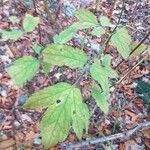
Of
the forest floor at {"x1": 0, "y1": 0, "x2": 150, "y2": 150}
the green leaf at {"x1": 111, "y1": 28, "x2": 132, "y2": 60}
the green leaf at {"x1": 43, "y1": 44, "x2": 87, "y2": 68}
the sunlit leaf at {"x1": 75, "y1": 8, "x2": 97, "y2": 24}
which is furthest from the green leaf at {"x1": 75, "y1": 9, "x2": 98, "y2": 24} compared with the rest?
the forest floor at {"x1": 0, "y1": 0, "x2": 150, "y2": 150}

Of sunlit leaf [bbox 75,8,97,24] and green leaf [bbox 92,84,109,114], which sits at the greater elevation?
sunlit leaf [bbox 75,8,97,24]

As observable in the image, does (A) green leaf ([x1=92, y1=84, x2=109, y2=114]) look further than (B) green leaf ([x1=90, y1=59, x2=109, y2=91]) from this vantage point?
Yes

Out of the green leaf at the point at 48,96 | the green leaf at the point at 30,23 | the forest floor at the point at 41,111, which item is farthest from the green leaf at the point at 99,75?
the forest floor at the point at 41,111

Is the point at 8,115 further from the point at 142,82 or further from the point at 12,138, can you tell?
the point at 142,82

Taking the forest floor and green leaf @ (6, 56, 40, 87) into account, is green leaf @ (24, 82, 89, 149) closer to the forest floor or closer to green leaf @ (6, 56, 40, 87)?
green leaf @ (6, 56, 40, 87)

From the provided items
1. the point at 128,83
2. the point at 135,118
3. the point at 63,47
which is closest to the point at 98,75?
the point at 63,47

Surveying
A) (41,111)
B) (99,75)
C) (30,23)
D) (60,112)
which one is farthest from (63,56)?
(41,111)

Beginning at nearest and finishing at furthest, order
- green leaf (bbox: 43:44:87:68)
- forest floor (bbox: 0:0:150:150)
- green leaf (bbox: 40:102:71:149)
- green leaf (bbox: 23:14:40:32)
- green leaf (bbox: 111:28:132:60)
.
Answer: green leaf (bbox: 40:102:71:149)
green leaf (bbox: 43:44:87:68)
green leaf (bbox: 111:28:132:60)
green leaf (bbox: 23:14:40:32)
forest floor (bbox: 0:0:150:150)
